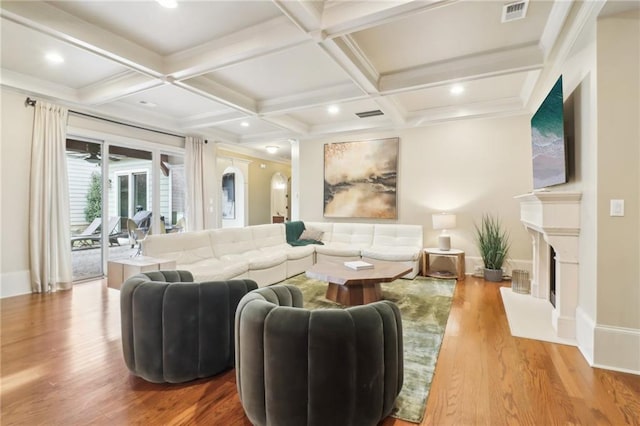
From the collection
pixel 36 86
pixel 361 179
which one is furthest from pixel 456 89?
pixel 36 86

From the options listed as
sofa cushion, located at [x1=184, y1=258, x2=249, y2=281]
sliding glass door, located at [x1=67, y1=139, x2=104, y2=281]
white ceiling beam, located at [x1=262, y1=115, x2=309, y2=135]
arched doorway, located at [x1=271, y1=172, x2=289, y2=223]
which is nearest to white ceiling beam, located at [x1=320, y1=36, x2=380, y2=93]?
white ceiling beam, located at [x1=262, y1=115, x2=309, y2=135]

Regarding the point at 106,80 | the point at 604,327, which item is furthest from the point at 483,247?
the point at 106,80

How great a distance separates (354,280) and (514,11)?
273 centimetres

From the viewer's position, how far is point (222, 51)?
2953mm

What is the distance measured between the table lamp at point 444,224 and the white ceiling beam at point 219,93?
335 centimetres

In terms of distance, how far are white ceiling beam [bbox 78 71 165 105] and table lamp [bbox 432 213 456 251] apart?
4.27 metres

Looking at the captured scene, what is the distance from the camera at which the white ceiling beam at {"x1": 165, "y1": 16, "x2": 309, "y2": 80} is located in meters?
2.64

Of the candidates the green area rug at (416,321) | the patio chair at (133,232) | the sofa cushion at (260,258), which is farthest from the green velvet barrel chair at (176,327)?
the patio chair at (133,232)

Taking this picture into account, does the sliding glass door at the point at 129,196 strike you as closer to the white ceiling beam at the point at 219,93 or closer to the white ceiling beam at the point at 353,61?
the white ceiling beam at the point at 219,93

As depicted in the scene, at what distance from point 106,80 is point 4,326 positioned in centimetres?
298

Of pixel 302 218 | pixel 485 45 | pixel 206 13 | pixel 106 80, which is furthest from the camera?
pixel 302 218

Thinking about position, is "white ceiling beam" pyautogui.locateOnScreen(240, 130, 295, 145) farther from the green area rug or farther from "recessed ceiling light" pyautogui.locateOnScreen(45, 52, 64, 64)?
"recessed ceiling light" pyautogui.locateOnScreen(45, 52, 64, 64)

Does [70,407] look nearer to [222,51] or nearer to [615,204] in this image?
[222,51]

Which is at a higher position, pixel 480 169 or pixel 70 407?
pixel 480 169
